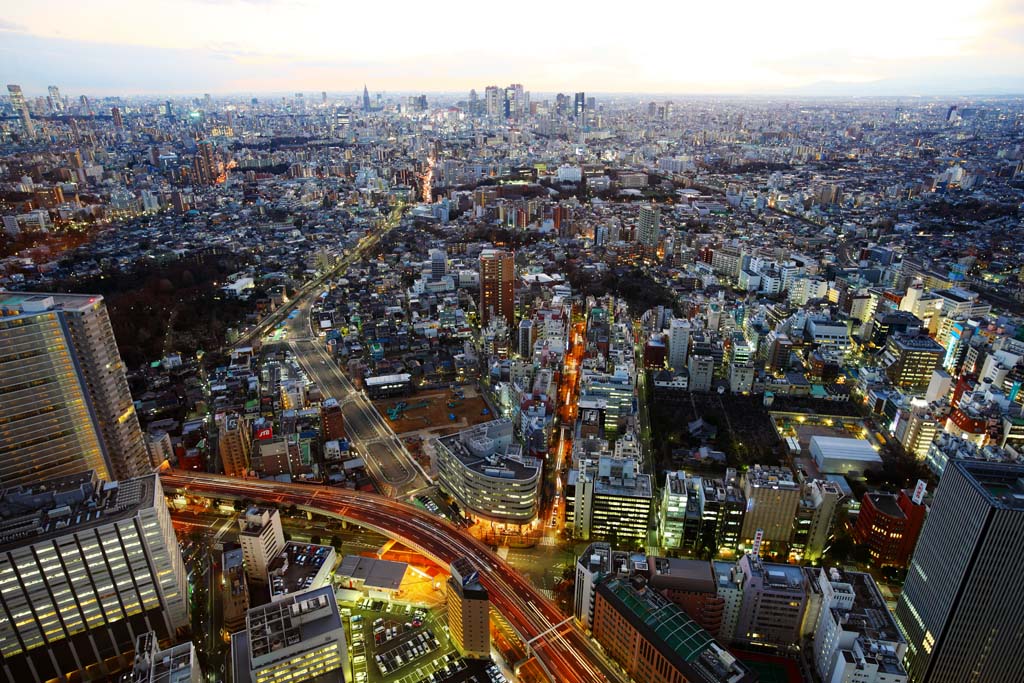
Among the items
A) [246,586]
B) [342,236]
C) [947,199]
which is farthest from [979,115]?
[246,586]

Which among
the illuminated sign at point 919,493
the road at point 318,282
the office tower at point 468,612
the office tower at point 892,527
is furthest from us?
the road at point 318,282

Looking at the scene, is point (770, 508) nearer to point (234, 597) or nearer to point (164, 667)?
point (234, 597)

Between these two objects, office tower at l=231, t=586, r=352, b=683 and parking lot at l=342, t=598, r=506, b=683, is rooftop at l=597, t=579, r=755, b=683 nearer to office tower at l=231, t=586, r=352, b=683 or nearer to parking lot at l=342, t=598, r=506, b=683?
parking lot at l=342, t=598, r=506, b=683

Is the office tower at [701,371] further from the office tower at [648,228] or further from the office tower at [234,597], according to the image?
the office tower at [648,228]

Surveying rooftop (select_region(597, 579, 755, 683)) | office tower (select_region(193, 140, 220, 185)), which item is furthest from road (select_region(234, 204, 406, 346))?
rooftop (select_region(597, 579, 755, 683))

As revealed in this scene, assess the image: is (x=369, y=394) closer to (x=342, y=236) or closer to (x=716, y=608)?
(x=716, y=608)

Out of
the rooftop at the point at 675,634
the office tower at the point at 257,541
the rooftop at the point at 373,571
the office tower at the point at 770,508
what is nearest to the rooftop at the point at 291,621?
the rooftop at the point at 373,571

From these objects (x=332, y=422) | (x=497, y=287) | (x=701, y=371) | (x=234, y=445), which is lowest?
(x=332, y=422)

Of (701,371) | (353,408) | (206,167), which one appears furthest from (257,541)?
(206,167)
